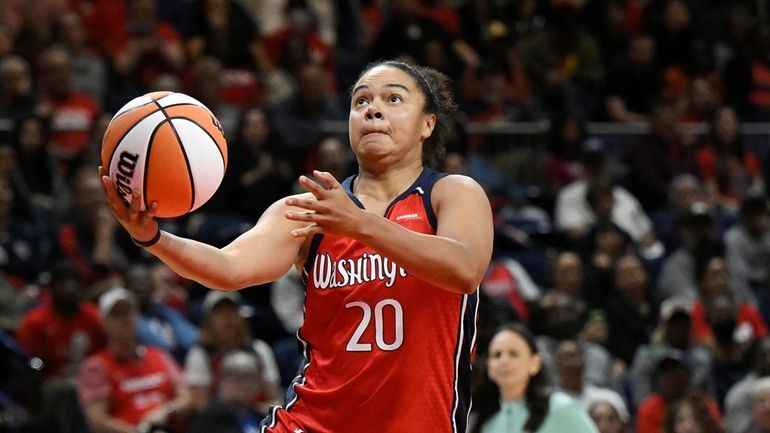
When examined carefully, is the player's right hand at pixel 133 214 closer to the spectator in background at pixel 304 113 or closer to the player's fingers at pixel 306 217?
the player's fingers at pixel 306 217

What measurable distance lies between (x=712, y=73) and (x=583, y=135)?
8.22 feet

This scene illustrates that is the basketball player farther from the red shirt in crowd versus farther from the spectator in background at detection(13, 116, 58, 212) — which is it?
the red shirt in crowd

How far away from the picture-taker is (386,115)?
4.52 metres

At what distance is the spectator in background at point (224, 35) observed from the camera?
1240 centimetres

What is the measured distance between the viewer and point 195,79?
1153 cm

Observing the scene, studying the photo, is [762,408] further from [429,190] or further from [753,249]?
[429,190]

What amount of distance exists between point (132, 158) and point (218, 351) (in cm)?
480

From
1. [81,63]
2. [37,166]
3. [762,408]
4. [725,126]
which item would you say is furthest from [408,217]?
[725,126]

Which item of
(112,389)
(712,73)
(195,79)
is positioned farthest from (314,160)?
(712,73)

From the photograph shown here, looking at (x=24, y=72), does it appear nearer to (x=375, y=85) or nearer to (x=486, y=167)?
(x=486, y=167)

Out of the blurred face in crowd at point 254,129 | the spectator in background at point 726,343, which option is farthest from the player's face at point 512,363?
the blurred face in crowd at point 254,129

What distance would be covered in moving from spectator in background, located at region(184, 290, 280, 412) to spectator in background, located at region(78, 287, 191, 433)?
13cm

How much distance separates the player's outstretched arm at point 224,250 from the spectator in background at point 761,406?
5463 millimetres

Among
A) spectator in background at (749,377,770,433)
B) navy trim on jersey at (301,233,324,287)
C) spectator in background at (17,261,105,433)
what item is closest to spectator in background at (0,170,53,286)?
spectator in background at (17,261,105,433)
